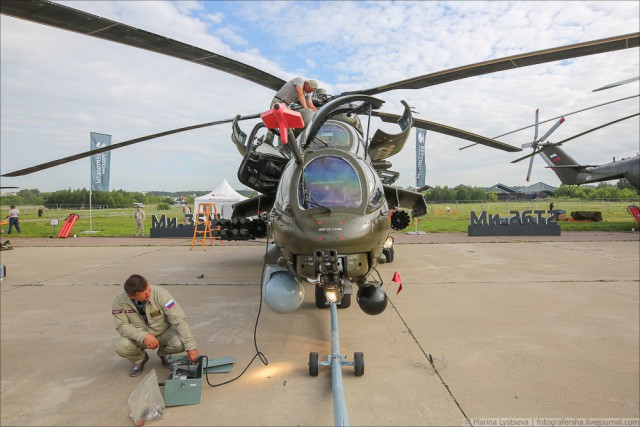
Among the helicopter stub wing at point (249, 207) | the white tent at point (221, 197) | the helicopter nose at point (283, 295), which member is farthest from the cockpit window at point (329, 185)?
the white tent at point (221, 197)

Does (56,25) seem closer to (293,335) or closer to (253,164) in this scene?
(253,164)

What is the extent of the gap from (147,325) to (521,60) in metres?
5.21

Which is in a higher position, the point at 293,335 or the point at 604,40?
the point at 604,40

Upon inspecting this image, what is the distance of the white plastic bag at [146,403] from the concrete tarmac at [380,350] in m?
0.10

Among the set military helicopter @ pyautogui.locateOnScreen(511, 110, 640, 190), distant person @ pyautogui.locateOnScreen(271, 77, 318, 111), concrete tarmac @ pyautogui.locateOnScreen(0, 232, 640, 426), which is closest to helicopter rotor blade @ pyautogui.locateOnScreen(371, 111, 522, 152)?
distant person @ pyautogui.locateOnScreen(271, 77, 318, 111)

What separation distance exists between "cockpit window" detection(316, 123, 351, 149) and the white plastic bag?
3406mm

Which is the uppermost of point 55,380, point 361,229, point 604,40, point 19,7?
point 604,40

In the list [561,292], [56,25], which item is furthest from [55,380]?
[561,292]

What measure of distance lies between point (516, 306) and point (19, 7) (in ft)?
23.2

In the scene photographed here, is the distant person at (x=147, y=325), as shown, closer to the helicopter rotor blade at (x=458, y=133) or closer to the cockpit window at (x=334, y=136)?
the cockpit window at (x=334, y=136)

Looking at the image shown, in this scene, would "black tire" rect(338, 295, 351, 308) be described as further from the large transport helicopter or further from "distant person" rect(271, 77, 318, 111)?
"distant person" rect(271, 77, 318, 111)

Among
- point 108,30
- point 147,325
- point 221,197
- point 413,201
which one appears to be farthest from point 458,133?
point 221,197

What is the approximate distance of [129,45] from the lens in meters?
3.70

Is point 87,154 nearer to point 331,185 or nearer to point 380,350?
point 331,185
